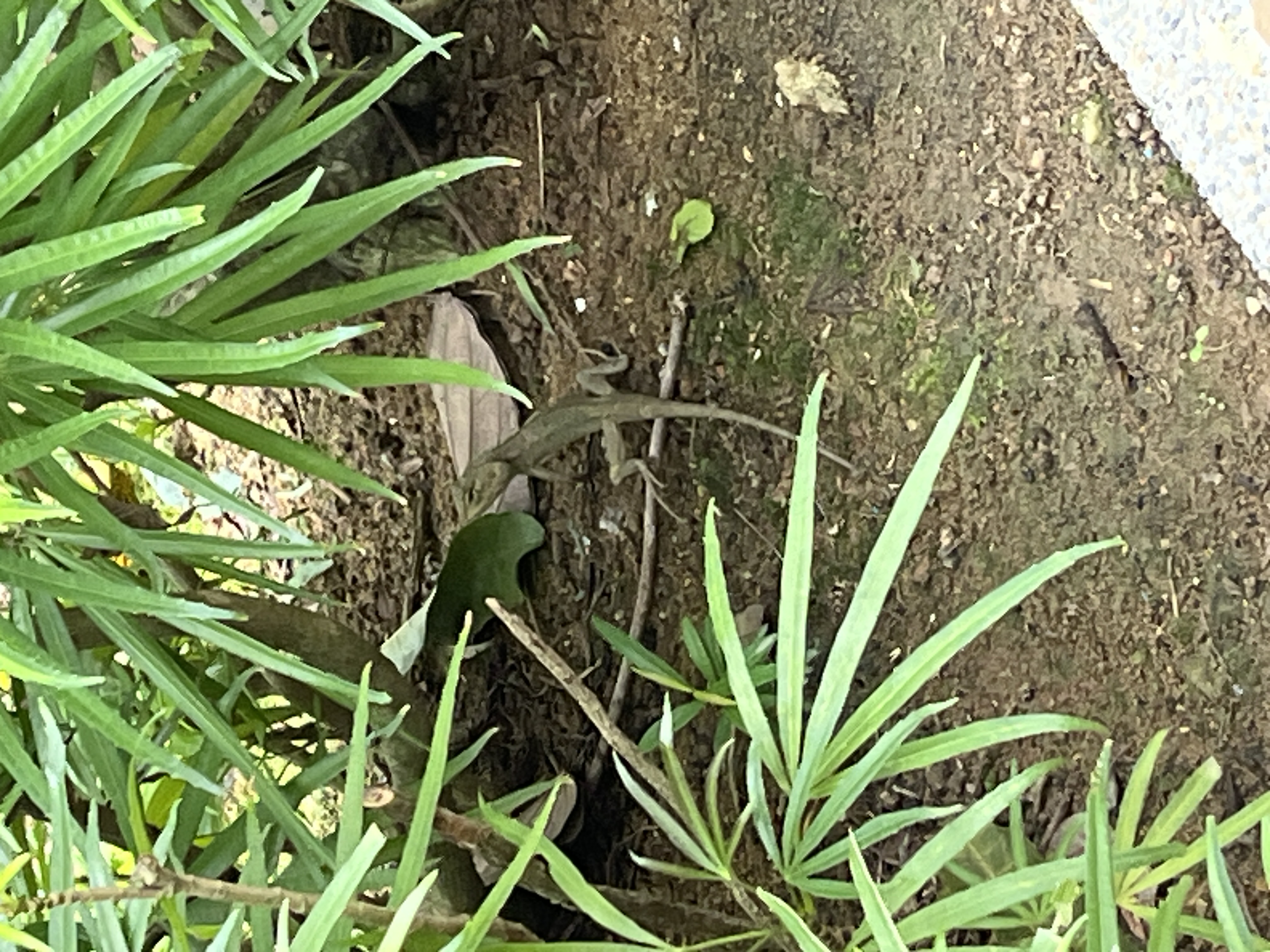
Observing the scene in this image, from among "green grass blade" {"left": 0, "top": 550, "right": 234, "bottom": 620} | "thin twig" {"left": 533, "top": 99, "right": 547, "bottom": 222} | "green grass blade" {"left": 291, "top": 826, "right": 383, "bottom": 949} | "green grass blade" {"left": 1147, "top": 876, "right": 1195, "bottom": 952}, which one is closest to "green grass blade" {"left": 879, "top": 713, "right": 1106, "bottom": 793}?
"green grass blade" {"left": 1147, "top": 876, "right": 1195, "bottom": 952}

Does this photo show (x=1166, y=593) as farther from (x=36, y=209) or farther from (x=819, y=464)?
(x=36, y=209)

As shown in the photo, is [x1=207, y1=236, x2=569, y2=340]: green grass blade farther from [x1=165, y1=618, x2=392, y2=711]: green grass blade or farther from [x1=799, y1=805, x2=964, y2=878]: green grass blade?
[x1=799, y1=805, x2=964, y2=878]: green grass blade

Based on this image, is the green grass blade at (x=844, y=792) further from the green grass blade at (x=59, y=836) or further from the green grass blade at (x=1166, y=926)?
the green grass blade at (x=59, y=836)

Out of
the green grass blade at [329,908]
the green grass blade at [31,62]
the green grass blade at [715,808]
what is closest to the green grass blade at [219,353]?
the green grass blade at [31,62]

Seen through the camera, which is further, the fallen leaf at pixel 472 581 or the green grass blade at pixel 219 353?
the fallen leaf at pixel 472 581

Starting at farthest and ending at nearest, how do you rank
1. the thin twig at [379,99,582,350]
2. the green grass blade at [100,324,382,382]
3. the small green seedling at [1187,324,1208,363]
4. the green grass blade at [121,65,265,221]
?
the thin twig at [379,99,582,350], the small green seedling at [1187,324,1208,363], the green grass blade at [121,65,265,221], the green grass blade at [100,324,382,382]
